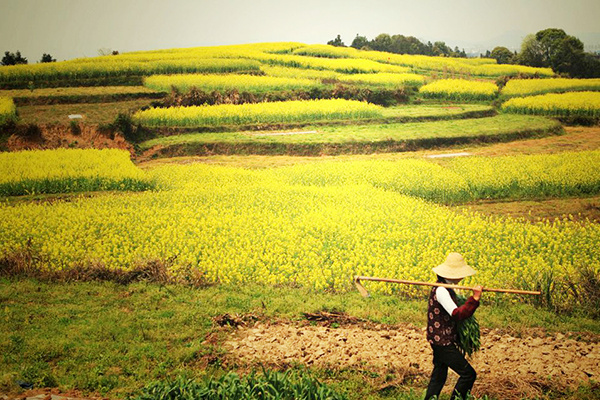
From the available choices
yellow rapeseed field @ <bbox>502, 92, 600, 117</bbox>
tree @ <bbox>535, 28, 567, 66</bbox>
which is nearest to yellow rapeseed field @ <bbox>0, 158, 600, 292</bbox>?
yellow rapeseed field @ <bbox>502, 92, 600, 117</bbox>

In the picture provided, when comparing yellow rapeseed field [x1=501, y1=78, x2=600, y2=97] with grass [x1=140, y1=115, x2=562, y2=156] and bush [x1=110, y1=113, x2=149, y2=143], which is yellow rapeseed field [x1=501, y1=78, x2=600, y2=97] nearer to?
grass [x1=140, y1=115, x2=562, y2=156]

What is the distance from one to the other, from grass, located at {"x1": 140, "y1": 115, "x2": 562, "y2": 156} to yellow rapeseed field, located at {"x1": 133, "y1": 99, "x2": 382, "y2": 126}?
0.53 metres

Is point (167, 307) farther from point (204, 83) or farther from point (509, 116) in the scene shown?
point (509, 116)

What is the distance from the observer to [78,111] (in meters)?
11.3

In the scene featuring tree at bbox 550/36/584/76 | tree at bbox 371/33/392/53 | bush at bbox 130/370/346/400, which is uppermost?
tree at bbox 371/33/392/53

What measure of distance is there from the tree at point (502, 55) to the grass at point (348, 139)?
8.30 feet

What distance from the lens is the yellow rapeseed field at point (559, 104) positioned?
425 inches

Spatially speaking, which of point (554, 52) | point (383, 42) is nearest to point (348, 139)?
point (554, 52)

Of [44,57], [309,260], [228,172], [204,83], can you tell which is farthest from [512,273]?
[44,57]

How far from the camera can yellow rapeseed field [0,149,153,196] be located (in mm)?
9055

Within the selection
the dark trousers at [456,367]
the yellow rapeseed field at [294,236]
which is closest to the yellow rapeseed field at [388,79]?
the yellow rapeseed field at [294,236]

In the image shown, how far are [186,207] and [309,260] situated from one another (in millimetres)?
2889

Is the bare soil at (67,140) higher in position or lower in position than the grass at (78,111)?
lower

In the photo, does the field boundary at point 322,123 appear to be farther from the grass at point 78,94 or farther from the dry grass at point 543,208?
the dry grass at point 543,208
